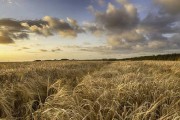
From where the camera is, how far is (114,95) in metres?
5.11

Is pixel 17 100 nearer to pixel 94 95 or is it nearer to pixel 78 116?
Result: pixel 94 95

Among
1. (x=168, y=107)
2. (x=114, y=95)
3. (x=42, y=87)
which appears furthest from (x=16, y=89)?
(x=168, y=107)

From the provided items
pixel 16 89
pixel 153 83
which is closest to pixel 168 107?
pixel 153 83

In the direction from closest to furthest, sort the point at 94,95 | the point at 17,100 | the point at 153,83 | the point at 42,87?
the point at 94,95 → the point at 17,100 → the point at 153,83 → the point at 42,87

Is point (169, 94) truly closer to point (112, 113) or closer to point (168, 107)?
point (168, 107)

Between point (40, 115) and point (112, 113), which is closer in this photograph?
point (112, 113)

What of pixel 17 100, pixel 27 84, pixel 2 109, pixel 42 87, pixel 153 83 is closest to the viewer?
pixel 2 109

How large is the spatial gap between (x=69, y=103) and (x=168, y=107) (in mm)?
1584

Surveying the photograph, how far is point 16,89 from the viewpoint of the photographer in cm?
647

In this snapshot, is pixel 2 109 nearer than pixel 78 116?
No

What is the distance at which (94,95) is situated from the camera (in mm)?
5281

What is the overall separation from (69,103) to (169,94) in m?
2.00

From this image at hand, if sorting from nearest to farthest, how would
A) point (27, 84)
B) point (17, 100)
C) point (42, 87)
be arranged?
point (17, 100), point (27, 84), point (42, 87)

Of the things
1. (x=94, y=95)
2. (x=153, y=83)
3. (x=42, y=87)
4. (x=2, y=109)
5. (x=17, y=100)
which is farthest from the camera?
(x=42, y=87)
